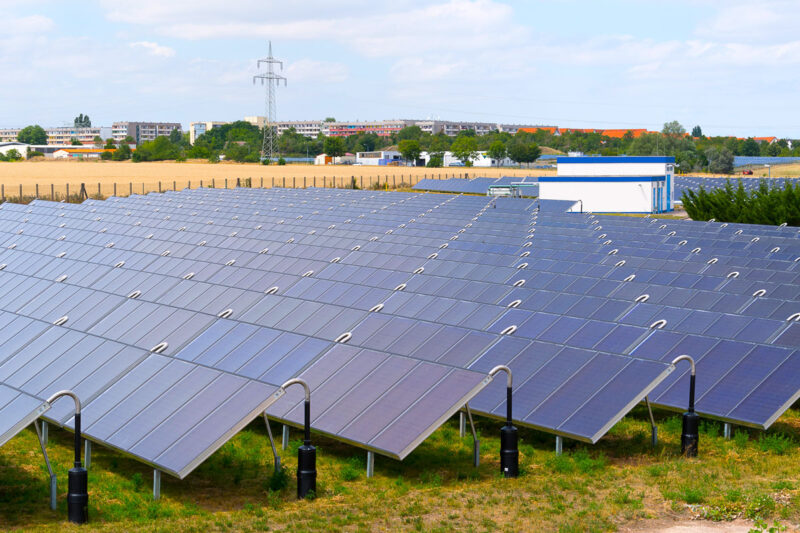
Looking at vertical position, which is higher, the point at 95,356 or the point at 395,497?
the point at 95,356

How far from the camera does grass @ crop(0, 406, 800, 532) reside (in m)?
12.4

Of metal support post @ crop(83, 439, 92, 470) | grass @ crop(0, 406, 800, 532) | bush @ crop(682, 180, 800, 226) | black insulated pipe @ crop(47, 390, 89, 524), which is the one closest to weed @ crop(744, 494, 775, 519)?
grass @ crop(0, 406, 800, 532)

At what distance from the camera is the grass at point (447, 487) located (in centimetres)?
1240

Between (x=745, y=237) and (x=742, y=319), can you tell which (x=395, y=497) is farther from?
(x=745, y=237)

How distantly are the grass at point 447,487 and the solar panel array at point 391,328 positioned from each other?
77 cm

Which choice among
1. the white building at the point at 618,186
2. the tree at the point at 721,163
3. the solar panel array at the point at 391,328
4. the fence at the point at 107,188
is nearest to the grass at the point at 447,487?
the solar panel array at the point at 391,328

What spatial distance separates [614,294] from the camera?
80.7 feet

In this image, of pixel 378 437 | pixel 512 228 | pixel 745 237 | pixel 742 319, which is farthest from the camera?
pixel 512 228

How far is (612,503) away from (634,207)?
211 ft

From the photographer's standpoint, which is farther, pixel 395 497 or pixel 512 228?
pixel 512 228

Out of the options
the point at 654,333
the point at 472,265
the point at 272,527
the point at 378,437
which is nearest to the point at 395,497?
the point at 378,437

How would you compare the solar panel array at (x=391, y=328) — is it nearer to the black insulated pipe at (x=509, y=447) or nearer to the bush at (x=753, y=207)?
the black insulated pipe at (x=509, y=447)

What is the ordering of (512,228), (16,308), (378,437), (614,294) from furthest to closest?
(512,228)
(16,308)
(614,294)
(378,437)

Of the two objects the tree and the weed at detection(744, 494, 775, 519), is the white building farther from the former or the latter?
the tree
